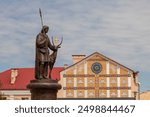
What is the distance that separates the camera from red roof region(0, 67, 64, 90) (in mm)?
53156

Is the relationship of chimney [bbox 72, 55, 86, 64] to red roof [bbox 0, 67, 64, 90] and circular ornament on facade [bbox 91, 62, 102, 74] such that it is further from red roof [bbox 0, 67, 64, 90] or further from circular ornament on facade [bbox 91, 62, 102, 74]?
circular ornament on facade [bbox 91, 62, 102, 74]

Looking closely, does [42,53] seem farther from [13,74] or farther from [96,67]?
[13,74]

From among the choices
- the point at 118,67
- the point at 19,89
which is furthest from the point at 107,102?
the point at 19,89

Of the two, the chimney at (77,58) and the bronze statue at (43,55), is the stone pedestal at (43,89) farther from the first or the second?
the chimney at (77,58)

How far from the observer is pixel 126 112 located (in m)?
11.1

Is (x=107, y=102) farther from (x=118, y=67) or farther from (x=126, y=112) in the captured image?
(x=118, y=67)

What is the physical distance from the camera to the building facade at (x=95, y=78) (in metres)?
49.6

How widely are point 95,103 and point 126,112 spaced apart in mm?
738

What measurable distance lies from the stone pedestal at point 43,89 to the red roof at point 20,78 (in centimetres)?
3654

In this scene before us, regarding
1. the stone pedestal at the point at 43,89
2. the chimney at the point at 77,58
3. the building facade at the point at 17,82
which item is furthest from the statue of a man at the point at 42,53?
the chimney at the point at 77,58

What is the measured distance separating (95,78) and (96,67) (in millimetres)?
1147

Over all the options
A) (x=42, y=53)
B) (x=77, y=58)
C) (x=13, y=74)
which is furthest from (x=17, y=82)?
(x=42, y=53)

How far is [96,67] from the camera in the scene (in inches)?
1969

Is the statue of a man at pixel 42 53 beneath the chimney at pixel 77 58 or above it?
beneath
